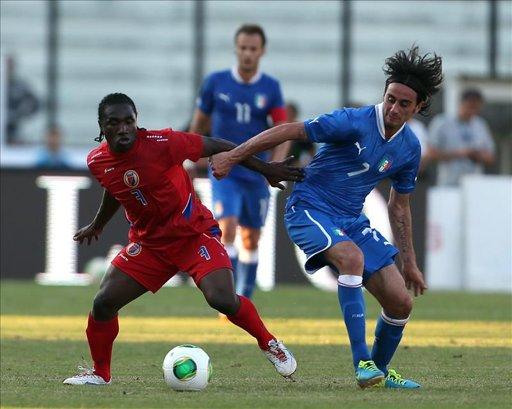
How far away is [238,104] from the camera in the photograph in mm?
13953

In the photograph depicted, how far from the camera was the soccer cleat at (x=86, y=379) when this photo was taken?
8977 millimetres

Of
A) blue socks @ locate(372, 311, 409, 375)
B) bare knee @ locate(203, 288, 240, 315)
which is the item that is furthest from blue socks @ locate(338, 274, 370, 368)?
bare knee @ locate(203, 288, 240, 315)

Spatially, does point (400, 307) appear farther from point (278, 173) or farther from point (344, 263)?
point (278, 173)

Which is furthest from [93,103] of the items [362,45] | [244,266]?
[244,266]

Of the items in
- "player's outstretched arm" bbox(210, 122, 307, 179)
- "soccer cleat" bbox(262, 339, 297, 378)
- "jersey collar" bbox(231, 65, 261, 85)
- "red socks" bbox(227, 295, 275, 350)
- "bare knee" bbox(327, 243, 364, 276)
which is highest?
"jersey collar" bbox(231, 65, 261, 85)

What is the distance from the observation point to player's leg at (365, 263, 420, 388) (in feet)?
29.6

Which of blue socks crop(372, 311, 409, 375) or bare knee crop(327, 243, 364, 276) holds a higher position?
bare knee crop(327, 243, 364, 276)

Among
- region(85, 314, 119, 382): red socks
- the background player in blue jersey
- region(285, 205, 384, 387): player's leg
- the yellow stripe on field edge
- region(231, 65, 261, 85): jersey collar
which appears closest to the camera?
region(285, 205, 384, 387): player's leg

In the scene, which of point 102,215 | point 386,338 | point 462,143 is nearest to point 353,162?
point 386,338

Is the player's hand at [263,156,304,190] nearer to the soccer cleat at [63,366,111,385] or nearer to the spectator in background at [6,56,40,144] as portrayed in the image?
the soccer cleat at [63,366,111,385]

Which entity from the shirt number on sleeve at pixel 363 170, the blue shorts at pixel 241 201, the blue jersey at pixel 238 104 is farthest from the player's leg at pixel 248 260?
the shirt number on sleeve at pixel 363 170

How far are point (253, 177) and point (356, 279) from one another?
17.5 ft

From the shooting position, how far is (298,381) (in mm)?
9211

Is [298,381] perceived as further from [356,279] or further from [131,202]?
[131,202]
